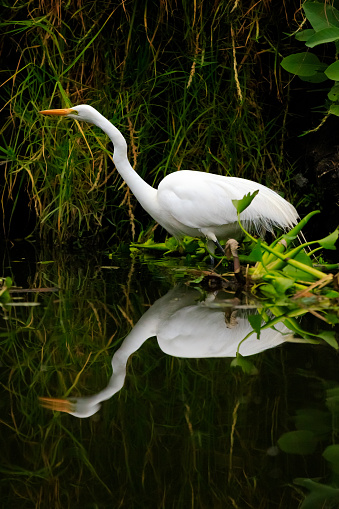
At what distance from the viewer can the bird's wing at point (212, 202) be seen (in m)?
3.07

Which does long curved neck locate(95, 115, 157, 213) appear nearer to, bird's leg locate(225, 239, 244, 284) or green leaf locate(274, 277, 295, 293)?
bird's leg locate(225, 239, 244, 284)

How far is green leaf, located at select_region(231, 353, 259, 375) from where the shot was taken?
1.63 m

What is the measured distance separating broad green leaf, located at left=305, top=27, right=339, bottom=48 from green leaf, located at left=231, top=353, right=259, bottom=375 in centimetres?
180

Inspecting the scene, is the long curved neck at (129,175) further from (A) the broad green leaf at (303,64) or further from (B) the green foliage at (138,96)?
(A) the broad green leaf at (303,64)

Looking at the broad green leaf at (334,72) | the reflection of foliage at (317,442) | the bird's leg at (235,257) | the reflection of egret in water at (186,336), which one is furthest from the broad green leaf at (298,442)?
the broad green leaf at (334,72)

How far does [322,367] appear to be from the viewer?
1634 millimetres

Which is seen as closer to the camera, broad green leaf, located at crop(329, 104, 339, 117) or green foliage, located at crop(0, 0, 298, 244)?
broad green leaf, located at crop(329, 104, 339, 117)

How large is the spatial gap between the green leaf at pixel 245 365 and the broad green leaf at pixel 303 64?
1985 millimetres

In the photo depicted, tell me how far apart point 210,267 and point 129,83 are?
4.18 feet

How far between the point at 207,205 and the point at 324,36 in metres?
0.85

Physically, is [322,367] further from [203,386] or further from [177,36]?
[177,36]

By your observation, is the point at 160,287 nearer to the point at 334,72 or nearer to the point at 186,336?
the point at 186,336

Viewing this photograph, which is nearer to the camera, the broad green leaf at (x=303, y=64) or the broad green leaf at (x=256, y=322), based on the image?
the broad green leaf at (x=256, y=322)

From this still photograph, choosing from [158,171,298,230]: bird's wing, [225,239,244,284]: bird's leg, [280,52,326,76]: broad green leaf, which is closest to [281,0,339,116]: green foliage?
[280,52,326,76]: broad green leaf
